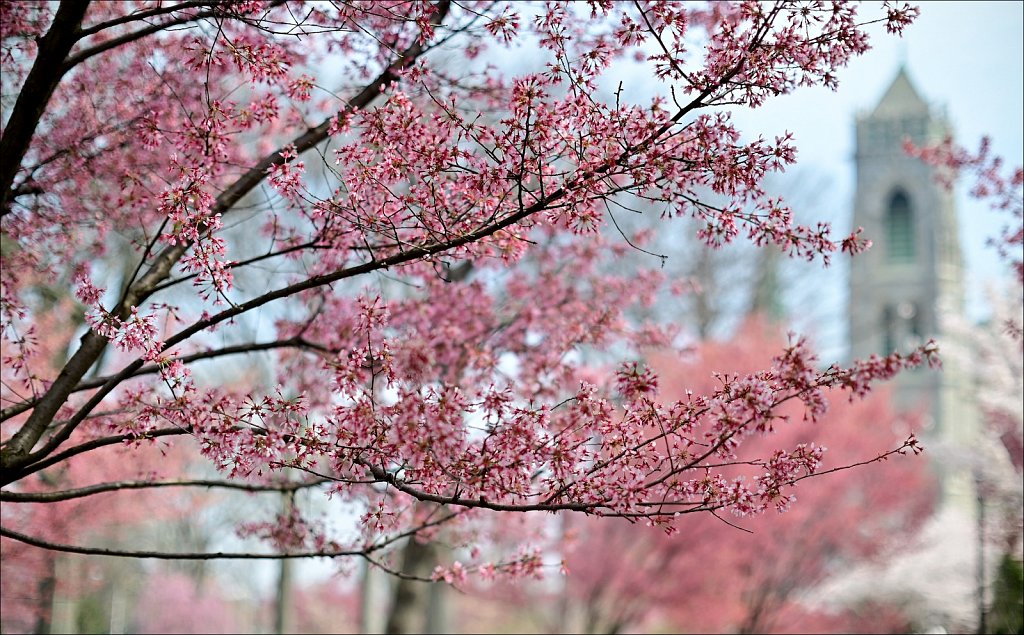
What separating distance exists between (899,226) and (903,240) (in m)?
0.72

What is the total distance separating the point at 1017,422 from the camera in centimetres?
959

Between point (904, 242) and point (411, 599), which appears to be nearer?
point (411, 599)

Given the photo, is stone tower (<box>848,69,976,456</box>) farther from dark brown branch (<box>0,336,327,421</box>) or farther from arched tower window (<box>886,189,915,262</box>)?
dark brown branch (<box>0,336,327,421</box>)

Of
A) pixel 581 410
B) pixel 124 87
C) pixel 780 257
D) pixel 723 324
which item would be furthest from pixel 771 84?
pixel 780 257

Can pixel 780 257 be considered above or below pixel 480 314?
above

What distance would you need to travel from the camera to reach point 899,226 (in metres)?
42.2

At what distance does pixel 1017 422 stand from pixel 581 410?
25.0ft

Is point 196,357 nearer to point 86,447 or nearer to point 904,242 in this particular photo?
point 86,447

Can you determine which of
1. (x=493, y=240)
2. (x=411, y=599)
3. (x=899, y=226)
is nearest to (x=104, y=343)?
(x=493, y=240)

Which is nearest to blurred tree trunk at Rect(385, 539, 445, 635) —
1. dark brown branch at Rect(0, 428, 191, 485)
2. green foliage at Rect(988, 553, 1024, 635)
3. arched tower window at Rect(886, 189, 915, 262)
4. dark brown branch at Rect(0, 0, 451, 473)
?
green foliage at Rect(988, 553, 1024, 635)

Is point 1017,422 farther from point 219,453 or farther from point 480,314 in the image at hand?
point 219,453

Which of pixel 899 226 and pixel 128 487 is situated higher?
pixel 899 226

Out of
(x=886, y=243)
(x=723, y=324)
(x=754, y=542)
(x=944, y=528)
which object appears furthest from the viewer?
(x=886, y=243)

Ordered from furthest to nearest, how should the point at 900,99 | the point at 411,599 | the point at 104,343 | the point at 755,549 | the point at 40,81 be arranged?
the point at 900,99 < the point at 755,549 < the point at 411,599 < the point at 104,343 < the point at 40,81
